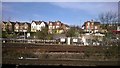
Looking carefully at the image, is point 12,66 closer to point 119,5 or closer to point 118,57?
point 119,5

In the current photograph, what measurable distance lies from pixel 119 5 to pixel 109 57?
2.76m

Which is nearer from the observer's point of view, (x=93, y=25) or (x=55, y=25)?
(x=93, y=25)

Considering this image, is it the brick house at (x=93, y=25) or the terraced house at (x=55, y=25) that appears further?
the terraced house at (x=55, y=25)

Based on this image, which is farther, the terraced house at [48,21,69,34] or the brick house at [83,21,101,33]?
the terraced house at [48,21,69,34]

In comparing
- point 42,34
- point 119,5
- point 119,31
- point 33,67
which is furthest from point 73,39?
point 33,67

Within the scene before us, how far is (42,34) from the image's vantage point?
21.8m

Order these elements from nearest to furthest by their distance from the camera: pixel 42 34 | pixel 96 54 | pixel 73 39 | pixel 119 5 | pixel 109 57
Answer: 1. pixel 119 5
2. pixel 109 57
3. pixel 96 54
4. pixel 73 39
5. pixel 42 34

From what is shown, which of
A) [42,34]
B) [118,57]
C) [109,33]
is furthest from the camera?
[42,34]

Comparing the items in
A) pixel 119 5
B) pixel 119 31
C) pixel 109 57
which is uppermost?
pixel 119 5

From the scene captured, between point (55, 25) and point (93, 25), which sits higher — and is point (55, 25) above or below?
above

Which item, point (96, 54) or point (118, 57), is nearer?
point (118, 57)

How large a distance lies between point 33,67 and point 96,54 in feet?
15.3

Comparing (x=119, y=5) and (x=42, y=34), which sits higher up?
(x=119, y=5)

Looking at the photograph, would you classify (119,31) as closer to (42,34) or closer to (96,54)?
(96,54)
